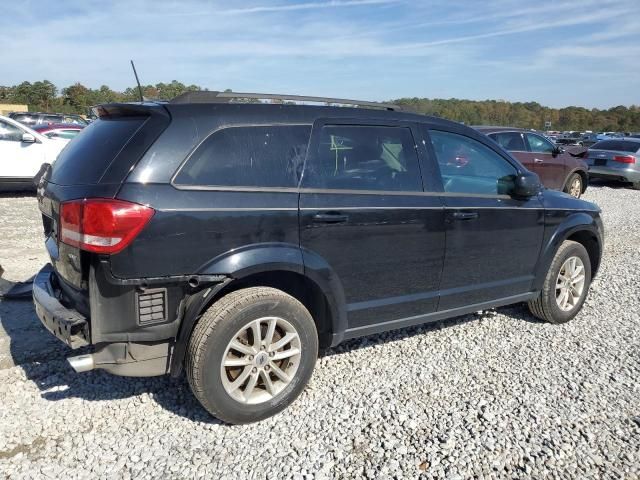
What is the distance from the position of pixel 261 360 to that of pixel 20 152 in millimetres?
9538

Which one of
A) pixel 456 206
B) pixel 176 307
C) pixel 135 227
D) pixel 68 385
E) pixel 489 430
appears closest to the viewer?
pixel 135 227

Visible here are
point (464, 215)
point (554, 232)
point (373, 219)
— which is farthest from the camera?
point (554, 232)

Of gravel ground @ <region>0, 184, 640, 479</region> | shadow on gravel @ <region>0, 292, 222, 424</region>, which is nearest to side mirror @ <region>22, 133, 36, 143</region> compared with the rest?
gravel ground @ <region>0, 184, 640, 479</region>

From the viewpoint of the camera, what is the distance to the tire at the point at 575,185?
12.4m

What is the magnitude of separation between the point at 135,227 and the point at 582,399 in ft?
9.79

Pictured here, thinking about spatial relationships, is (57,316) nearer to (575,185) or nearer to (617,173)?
(575,185)

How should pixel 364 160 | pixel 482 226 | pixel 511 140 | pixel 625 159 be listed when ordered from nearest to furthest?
pixel 364 160 < pixel 482 226 < pixel 511 140 < pixel 625 159

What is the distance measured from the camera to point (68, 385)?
3400 mm

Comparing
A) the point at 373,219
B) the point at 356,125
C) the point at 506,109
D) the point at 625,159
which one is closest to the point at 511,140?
the point at 625,159

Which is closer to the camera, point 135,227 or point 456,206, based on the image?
point 135,227

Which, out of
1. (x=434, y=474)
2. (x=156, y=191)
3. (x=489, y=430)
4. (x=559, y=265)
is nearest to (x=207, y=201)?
(x=156, y=191)

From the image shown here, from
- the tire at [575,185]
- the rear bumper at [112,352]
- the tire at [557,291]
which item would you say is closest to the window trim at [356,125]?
the rear bumper at [112,352]

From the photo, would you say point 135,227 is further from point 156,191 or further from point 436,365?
point 436,365

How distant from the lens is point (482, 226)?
390cm
